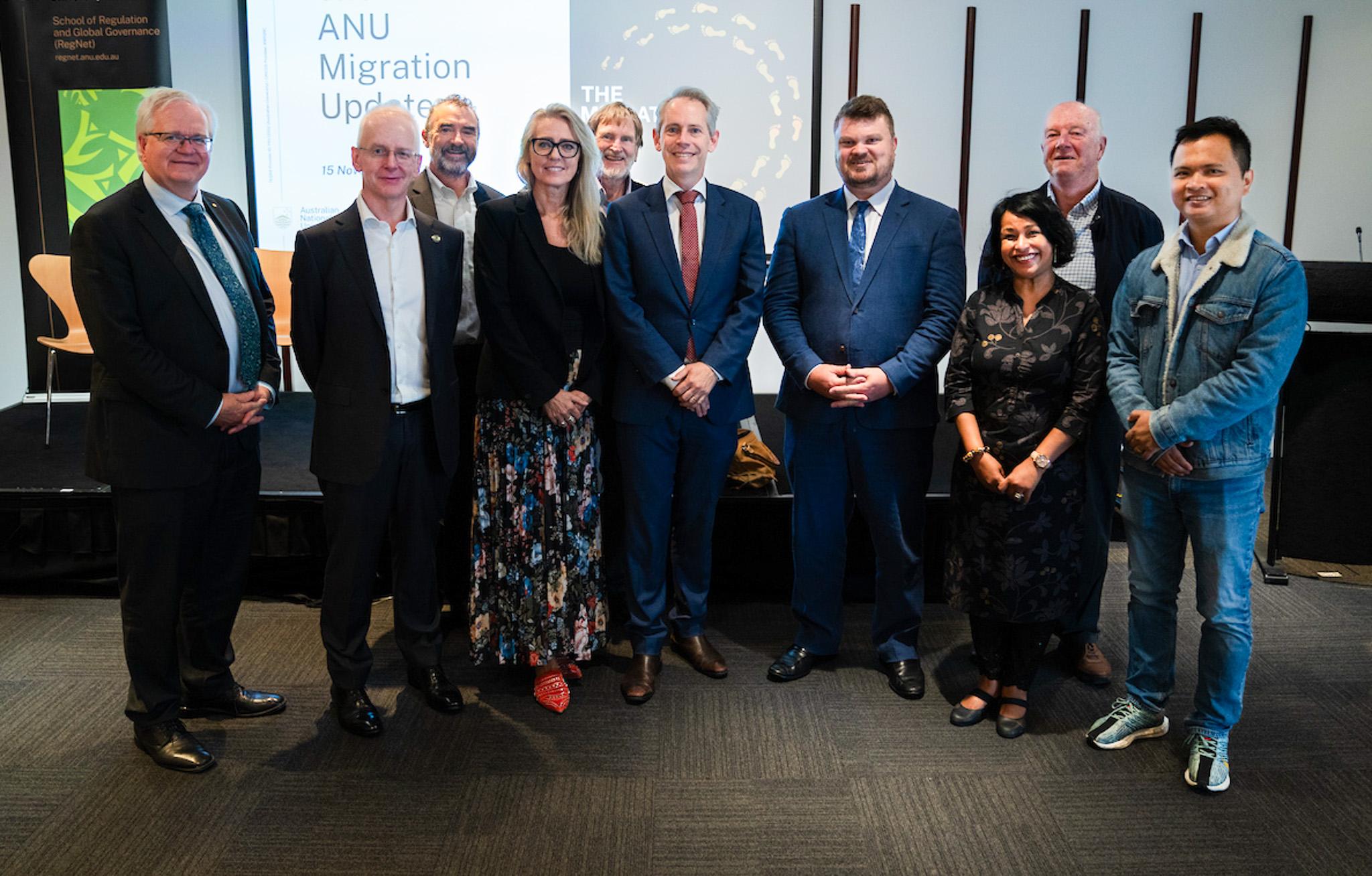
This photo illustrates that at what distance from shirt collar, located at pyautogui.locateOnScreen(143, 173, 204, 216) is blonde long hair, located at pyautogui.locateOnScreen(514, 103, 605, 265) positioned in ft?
2.80

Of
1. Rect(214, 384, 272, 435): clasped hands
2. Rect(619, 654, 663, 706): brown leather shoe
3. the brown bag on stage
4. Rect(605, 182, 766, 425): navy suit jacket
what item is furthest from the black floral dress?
Rect(214, 384, 272, 435): clasped hands

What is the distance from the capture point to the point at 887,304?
286 centimetres

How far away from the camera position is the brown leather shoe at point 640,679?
2973 mm

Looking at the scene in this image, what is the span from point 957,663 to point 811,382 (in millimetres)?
1092

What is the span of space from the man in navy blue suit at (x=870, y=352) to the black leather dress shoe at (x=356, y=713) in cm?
120

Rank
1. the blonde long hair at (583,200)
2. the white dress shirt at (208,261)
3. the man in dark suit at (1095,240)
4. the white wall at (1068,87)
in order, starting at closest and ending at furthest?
the white dress shirt at (208,261) < the blonde long hair at (583,200) < the man in dark suit at (1095,240) < the white wall at (1068,87)

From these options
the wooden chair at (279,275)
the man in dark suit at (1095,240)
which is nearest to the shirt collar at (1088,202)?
the man in dark suit at (1095,240)

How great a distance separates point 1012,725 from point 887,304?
1211mm

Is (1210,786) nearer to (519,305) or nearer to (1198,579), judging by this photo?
(1198,579)

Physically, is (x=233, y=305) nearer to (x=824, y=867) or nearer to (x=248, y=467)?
(x=248, y=467)

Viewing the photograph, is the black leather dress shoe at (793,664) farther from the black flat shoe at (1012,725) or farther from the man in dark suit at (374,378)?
the man in dark suit at (374,378)

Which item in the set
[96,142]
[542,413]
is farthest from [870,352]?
[96,142]

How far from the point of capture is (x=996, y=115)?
5738mm

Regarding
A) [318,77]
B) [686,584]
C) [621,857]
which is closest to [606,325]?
[686,584]
